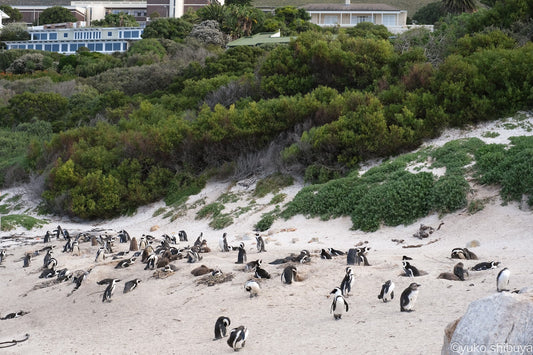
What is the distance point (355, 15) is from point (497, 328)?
7536 centimetres

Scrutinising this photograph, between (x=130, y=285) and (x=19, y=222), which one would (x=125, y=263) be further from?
(x=19, y=222)

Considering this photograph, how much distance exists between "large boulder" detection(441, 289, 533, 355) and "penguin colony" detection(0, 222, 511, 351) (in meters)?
3.51

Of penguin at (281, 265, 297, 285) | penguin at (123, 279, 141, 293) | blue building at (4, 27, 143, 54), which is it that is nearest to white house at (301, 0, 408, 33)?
blue building at (4, 27, 143, 54)

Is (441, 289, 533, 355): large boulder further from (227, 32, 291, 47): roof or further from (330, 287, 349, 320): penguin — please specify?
(227, 32, 291, 47): roof

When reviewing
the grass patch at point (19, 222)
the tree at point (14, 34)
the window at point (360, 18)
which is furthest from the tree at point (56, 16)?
the grass patch at point (19, 222)

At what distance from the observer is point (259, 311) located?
9.76 m

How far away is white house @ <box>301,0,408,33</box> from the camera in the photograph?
3000 inches

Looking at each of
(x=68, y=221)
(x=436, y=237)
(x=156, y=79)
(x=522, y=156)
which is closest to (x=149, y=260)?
(x=436, y=237)

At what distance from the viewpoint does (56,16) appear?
95625 millimetres

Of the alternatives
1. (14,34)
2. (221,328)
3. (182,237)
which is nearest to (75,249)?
(182,237)

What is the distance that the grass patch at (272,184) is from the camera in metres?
21.3

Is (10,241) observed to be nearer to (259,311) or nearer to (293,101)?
(293,101)

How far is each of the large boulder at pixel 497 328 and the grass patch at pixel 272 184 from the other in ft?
52.6

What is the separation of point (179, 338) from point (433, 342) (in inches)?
147
